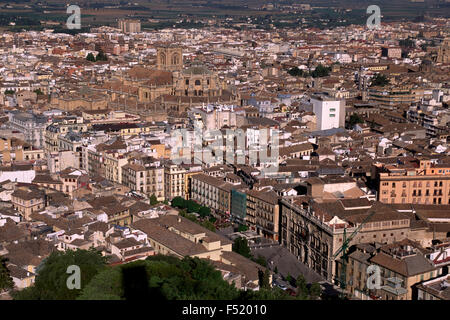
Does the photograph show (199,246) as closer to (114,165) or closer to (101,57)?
(114,165)

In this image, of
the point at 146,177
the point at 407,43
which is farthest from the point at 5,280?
the point at 407,43

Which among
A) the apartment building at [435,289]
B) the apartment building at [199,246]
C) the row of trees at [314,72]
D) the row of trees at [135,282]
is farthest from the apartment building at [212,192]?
the row of trees at [314,72]

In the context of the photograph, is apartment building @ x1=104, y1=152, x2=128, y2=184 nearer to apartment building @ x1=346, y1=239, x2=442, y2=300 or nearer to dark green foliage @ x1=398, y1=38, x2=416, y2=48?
apartment building @ x1=346, y1=239, x2=442, y2=300

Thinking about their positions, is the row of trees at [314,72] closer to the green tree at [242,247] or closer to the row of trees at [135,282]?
the green tree at [242,247]

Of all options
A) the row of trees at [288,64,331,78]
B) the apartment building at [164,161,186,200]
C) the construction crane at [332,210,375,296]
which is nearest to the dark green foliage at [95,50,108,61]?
the row of trees at [288,64,331,78]
